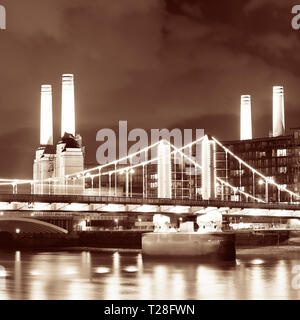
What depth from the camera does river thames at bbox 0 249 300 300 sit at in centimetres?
3881

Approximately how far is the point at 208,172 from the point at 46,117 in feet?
200

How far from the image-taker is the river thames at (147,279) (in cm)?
3881

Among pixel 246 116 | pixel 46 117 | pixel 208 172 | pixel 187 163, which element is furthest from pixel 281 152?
pixel 208 172

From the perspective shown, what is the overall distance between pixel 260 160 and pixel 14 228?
163ft

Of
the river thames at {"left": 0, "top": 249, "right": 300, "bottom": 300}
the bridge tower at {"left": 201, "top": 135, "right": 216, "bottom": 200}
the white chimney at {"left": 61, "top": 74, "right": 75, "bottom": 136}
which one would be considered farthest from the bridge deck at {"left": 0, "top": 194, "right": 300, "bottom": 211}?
the white chimney at {"left": 61, "top": 74, "right": 75, "bottom": 136}

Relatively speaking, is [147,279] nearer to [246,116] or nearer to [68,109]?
[68,109]

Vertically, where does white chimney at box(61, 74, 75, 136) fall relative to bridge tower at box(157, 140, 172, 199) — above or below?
above

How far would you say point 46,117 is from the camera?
12150cm

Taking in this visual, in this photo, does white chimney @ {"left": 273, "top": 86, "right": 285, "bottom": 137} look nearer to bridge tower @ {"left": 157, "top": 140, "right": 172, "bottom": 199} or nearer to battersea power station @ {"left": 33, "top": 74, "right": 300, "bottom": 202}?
battersea power station @ {"left": 33, "top": 74, "right": 300, "bottom": 202}

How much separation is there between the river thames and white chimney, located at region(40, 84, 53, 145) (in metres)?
61.9
